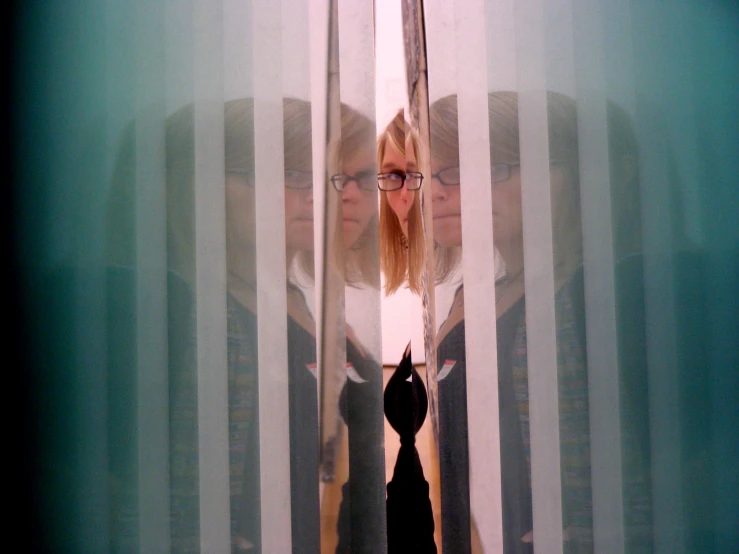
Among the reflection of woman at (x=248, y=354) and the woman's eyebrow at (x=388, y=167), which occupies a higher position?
the woman's eyebrow at (x=388, y=167)

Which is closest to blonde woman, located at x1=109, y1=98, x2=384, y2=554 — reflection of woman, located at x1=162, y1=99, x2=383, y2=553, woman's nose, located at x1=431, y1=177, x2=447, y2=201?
reflection of woman, located at x1=162, y1=99, x2=383, y2=553

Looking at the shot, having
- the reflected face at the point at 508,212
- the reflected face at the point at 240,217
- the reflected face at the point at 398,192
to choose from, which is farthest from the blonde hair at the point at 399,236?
the reflected face at the point at 240,217

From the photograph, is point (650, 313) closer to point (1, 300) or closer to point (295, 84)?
point (295, 84)

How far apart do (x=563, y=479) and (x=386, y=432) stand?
0.29 m

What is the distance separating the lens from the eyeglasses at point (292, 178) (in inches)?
32.9

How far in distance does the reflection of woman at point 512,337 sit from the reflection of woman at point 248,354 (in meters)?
0.12

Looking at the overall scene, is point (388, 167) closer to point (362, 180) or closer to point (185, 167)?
point (362, 180)

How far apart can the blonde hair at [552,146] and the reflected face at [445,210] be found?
0.06ft

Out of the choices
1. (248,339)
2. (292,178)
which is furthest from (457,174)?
(248,339)

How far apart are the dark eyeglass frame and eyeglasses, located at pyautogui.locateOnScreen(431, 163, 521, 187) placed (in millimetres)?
97

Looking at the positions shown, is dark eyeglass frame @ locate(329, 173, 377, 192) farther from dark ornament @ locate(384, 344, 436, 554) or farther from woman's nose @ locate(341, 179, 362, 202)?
dark ornament @ locate(384, 344, 436, 554)

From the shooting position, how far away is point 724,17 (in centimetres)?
87

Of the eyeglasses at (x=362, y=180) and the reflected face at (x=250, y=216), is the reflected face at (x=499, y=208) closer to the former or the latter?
the eyeglasses at (x=362, y=180)

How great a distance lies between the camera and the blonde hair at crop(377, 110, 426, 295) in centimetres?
88
